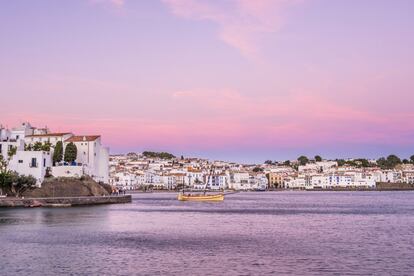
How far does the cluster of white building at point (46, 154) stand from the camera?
7625 cm

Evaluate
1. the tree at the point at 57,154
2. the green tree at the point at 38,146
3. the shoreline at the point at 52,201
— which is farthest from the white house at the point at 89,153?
the shoreline at the point at 52,201

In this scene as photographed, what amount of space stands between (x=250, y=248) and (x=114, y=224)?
18168 mm

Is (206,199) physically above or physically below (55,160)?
below

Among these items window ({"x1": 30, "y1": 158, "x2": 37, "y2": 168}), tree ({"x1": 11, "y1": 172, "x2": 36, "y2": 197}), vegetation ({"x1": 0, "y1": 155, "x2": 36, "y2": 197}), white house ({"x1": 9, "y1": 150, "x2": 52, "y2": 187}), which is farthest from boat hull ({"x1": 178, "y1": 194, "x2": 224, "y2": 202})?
tree ({"x1": 11, "y1": 172, "x2": 36, "y2": 197})

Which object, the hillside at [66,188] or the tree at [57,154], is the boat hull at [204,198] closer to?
the hillside at [66,188]

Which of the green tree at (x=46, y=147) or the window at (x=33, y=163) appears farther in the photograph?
the green tree at (x=46, y=147)

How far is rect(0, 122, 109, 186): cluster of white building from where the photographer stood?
76.2m

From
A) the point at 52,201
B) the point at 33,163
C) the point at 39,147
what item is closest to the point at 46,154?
the point at 33,163

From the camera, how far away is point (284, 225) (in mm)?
46906

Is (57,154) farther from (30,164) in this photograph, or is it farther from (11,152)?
(11,152)

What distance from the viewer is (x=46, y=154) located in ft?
261

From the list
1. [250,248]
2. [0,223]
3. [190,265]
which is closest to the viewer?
[190,265]

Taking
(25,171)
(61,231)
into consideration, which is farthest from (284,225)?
(25,171)

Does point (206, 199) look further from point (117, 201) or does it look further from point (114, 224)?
point (114, 224)
